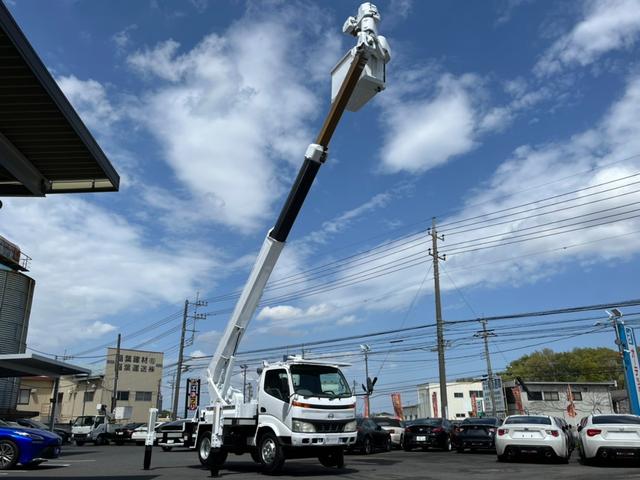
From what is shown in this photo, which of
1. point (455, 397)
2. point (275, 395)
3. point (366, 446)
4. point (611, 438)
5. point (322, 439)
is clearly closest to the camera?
point (322, 439)

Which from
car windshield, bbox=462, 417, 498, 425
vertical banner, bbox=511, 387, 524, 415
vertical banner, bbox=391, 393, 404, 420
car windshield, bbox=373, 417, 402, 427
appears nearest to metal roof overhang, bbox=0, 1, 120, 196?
car windshield, bbox=462, 417, 498, 425

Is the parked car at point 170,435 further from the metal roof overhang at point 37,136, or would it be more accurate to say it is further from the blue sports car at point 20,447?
the metal roof overhang at point 37,136

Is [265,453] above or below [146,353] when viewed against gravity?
below

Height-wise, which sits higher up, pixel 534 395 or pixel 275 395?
pixel 534 395

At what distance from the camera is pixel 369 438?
68.1 ft

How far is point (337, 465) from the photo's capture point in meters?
12.9

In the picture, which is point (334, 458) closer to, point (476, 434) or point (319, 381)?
point (319, 381)

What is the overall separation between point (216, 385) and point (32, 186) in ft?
23.3

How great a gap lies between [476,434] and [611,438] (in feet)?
28.4

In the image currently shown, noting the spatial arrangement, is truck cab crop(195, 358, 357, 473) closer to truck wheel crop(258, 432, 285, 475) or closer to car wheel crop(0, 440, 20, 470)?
truck wheel crop(258, 432, 285, 475)

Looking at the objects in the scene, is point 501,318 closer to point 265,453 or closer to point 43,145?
point 265,453

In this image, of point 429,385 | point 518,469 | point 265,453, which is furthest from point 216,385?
point 429,385

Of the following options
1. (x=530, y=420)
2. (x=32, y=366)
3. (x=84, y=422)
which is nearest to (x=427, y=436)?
(x=530, y=420)

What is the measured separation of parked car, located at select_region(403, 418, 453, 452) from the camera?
75.1ft
